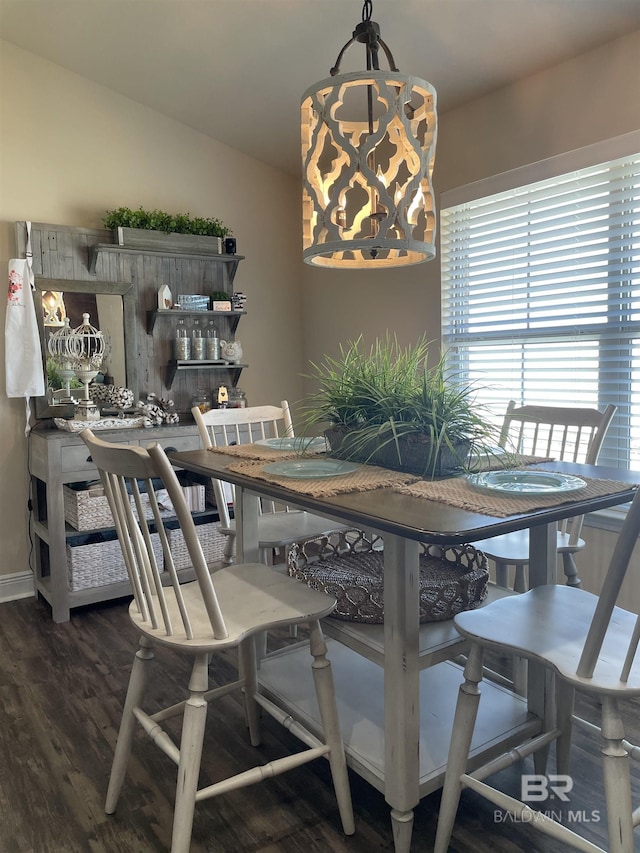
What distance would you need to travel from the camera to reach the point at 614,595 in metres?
1.17

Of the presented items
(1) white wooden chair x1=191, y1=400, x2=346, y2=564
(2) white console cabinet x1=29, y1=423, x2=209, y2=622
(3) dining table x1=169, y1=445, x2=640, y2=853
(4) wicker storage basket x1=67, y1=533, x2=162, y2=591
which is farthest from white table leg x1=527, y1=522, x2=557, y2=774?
(4) wicker storage basket x1=67, y1=533, x2=162, y2=591

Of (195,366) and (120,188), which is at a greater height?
(120,188)

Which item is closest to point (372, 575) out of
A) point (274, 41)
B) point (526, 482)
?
point (526, 482)

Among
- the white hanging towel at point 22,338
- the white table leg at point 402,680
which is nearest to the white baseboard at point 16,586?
the white hanging towel at point 22,338

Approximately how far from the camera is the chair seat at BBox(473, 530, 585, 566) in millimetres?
2092

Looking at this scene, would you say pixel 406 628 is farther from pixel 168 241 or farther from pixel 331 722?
pixel 168 241

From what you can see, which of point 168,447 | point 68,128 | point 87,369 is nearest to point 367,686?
point 168,447

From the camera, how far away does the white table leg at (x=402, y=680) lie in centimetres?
147

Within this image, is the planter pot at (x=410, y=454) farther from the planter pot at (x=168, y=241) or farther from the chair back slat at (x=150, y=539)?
the planter pot at (x=168, y=241)

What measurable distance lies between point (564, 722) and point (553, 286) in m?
1.82

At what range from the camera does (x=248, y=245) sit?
407 cm

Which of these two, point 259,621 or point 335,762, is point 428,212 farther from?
point 335,762

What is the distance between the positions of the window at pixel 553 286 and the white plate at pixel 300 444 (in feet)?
2.99

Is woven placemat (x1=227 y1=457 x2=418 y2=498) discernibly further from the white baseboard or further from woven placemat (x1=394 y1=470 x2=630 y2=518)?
the white baseboard
